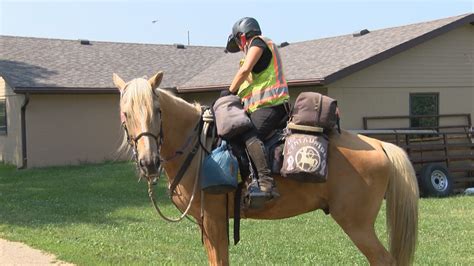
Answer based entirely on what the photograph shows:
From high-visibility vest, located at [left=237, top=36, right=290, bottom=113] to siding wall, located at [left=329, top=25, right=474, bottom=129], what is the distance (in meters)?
9.89

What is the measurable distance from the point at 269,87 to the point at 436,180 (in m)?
9.26

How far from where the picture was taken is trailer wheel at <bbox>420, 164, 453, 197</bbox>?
40.2 feet

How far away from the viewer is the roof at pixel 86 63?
18406 mm

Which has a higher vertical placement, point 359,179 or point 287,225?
point 359,179

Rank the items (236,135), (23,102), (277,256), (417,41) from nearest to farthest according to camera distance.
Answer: (236,135), (277,256), (417,41), (23,102)

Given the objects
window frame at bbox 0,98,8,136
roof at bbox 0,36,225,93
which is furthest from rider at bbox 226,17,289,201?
window frame at bbox 0,98,8,136

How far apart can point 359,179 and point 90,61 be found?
18159 mm

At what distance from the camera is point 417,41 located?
14.8m

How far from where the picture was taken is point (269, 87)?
4.55 metres

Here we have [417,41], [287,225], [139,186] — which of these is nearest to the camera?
[287,225]

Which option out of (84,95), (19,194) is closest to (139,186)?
(19,194)

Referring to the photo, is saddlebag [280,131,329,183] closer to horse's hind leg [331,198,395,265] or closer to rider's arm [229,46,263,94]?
horse's hind leg [331,198,395,265]

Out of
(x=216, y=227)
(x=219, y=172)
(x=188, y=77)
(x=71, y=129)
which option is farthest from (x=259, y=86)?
(x=188, y=77)

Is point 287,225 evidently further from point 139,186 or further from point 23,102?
point 23,102
